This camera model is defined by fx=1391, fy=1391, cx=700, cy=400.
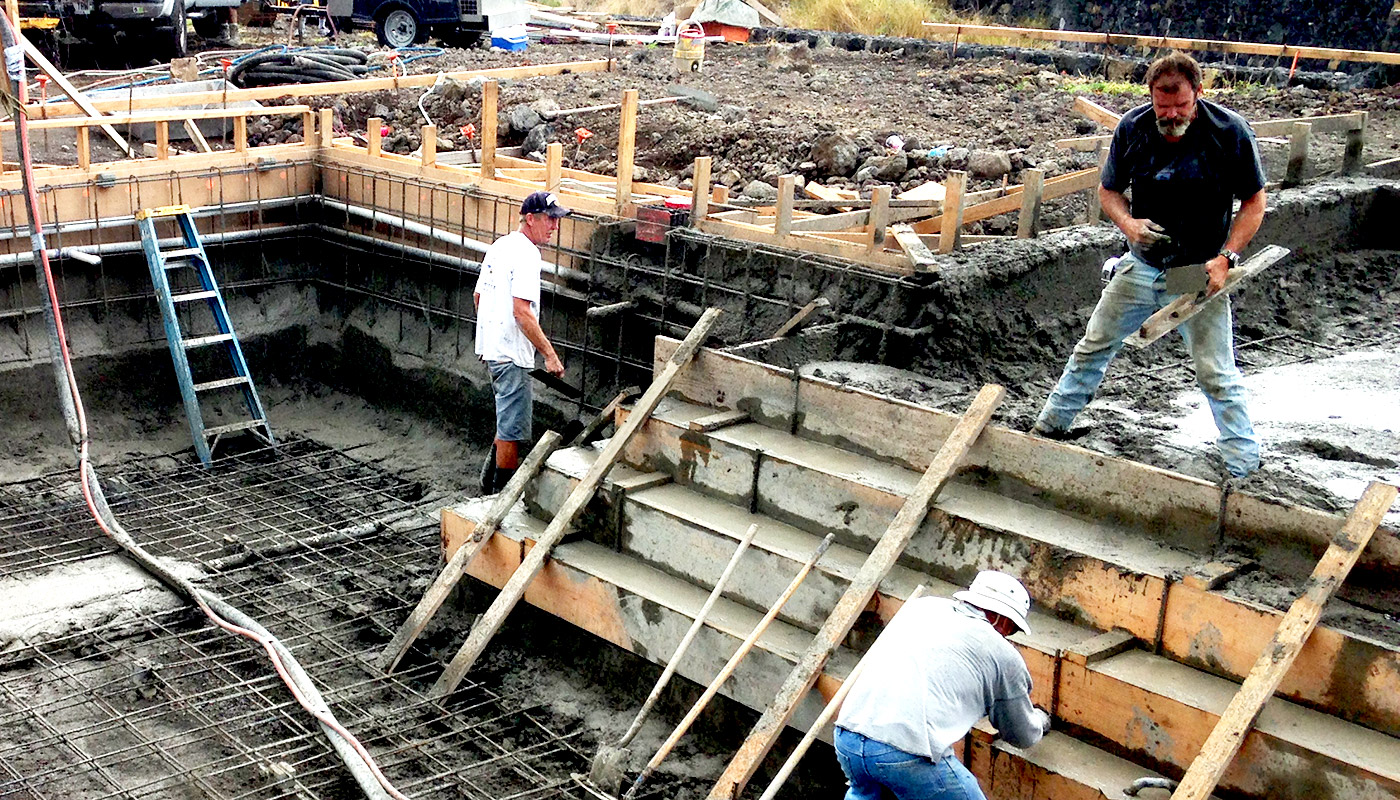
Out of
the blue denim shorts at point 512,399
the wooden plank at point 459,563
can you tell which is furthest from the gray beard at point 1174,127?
the blue denim shorts at point 512,399

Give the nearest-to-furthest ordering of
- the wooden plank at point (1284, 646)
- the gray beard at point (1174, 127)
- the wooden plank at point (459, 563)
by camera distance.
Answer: the wooden plank at point (1284, 646)
the gray beard at point (1174, 127)
the wooden plank at point (459, 563)

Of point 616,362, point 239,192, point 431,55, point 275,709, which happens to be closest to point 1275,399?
point 616,362

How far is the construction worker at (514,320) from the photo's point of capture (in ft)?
22.9

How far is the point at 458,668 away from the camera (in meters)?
6.00

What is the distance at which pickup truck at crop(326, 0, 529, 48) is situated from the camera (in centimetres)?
1925

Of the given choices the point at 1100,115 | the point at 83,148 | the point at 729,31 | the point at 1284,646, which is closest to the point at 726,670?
Result: the point at 1284,646

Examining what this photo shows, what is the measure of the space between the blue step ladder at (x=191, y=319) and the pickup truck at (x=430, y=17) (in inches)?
421

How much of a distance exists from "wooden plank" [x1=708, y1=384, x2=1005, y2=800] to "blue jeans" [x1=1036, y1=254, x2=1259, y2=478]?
0.48 m

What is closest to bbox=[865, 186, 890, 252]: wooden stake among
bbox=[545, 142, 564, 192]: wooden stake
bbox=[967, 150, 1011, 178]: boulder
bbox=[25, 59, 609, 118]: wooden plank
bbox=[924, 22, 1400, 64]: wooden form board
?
bbox=[545, 142, 564, 192]: wooden stake

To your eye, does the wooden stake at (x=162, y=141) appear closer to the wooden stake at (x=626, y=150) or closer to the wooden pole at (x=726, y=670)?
the wooden stake at (x=626, y=150)

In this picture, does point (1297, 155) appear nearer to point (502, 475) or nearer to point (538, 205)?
point (538, 205)

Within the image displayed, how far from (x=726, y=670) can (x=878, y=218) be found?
2952 mm

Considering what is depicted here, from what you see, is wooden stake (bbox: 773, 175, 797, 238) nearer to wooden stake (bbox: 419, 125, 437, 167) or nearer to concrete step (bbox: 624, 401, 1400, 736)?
concrete step (bbox: 624, 401, 1400, 736)

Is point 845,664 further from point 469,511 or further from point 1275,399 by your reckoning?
point 1275,399
